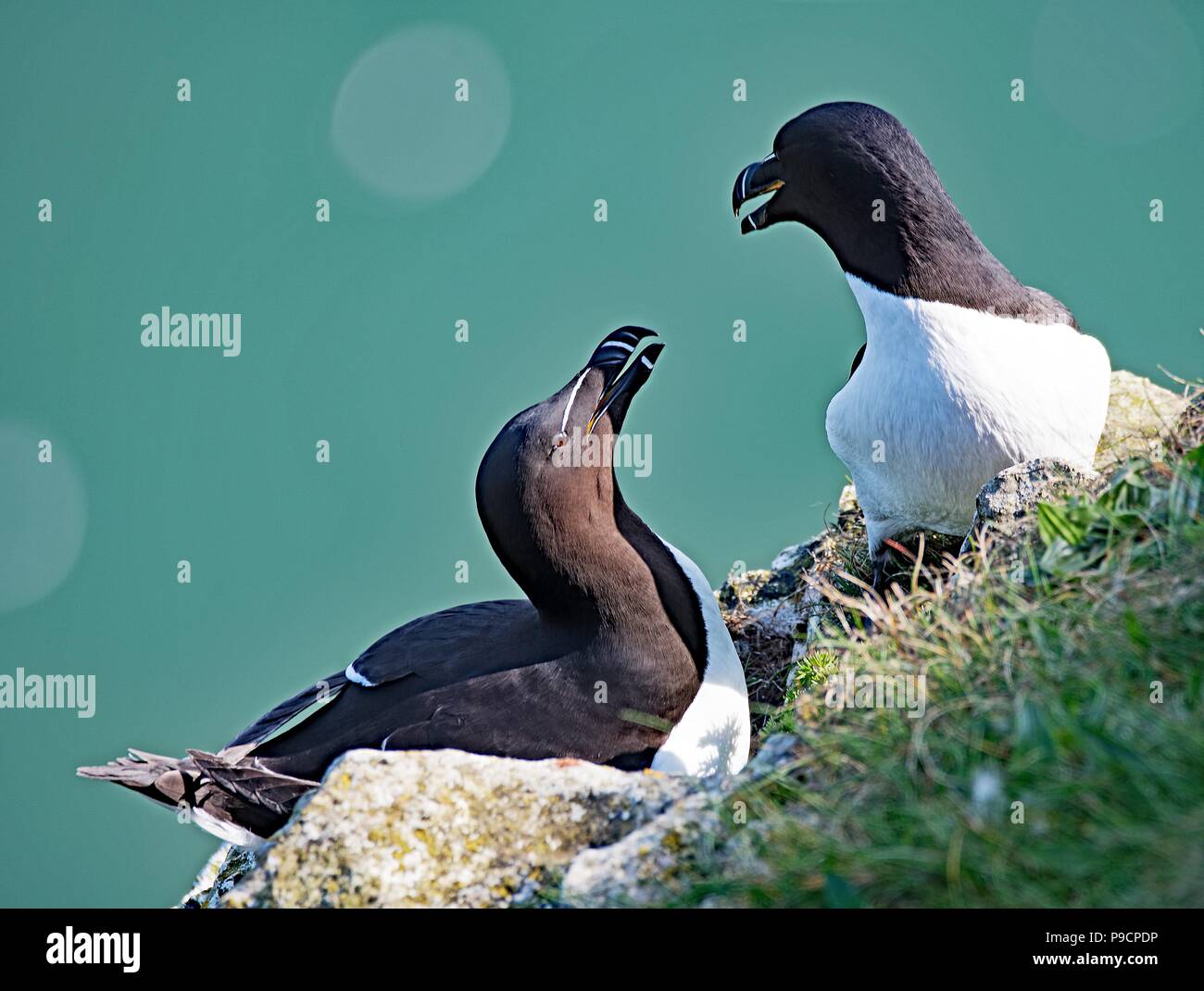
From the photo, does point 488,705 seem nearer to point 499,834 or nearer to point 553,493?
point 553,493

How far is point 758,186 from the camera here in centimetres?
589

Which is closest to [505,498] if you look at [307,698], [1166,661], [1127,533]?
[307,698]

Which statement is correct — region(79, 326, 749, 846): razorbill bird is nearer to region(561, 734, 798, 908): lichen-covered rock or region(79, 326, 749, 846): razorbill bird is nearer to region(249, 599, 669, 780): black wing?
region(249, 599, 669, 780): black wing

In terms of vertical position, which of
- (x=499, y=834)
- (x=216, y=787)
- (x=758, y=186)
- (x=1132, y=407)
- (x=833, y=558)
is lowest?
(x=216, y=787)

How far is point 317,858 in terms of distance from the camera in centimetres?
354

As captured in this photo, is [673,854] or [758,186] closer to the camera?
[673,854]

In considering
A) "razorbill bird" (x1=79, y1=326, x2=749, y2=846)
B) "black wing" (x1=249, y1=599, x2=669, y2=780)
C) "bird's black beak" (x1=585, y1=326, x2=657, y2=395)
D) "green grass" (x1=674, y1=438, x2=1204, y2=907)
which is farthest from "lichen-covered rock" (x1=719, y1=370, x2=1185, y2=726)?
"bird's black beak" (x1=585, y1=326, x2=657, y2=395)

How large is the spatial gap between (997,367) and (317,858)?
3.38 m

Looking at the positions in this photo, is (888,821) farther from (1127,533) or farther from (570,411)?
(570,411)

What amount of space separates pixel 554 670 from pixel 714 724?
741mm

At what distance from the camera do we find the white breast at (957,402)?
5.15 m

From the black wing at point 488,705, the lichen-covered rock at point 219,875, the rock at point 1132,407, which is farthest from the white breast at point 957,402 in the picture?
the lichen-covered rock at point 219,875

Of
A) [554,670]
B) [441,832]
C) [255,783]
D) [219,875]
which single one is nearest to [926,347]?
[554,670]

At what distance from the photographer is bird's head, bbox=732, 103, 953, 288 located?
5.34m
